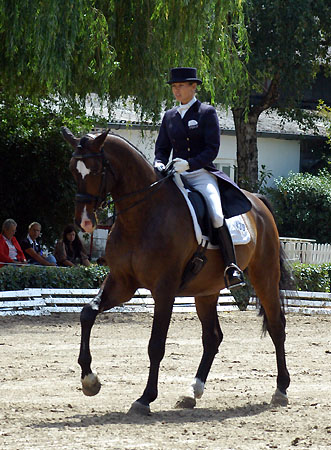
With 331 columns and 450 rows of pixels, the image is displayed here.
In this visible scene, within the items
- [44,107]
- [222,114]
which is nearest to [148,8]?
[44,107]

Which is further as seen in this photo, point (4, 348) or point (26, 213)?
point (26, 213)

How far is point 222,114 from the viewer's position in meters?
33.3

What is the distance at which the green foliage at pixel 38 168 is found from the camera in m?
21.2

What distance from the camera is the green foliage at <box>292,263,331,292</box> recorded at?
19.3m

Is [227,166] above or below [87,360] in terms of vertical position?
below

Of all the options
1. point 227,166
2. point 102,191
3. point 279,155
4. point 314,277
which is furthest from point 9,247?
point 279,155

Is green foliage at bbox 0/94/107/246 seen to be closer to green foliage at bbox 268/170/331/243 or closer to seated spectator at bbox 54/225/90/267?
seated spectator at bbox 54/225/90/267

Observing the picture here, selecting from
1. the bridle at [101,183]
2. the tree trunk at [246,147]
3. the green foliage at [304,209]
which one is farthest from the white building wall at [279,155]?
the bridle at [101,183]

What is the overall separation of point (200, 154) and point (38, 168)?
45.9ft

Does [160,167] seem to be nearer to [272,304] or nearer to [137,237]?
[137,237]

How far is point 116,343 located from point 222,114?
21743mm

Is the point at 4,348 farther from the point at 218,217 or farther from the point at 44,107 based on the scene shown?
the point at 44,107

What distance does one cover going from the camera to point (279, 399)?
26.6 ft

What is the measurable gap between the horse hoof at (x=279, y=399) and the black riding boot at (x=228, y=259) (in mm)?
1074
